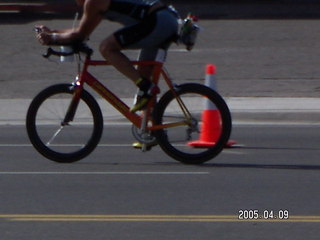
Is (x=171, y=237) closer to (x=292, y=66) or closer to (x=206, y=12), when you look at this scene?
(x=292, y=66)

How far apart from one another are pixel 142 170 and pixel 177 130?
54 cm

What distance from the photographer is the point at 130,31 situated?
8719 mm

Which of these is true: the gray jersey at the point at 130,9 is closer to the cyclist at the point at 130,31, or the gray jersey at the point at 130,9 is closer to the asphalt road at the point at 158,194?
the cyclist at the point at 130,31

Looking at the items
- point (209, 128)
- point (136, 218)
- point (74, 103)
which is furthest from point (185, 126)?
point (136, 218)

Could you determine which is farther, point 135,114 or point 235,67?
point 235,67

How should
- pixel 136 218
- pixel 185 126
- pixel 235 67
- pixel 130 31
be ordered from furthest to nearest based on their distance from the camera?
pixel 235 67 < pixel 185 126 < pixel 130 31 < pixel 136 218

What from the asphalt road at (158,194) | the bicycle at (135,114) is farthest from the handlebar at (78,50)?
the asphalt road at (158,194)

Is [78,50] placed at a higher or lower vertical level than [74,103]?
higher

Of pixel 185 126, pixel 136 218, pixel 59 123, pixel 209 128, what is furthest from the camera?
pixel 209 128

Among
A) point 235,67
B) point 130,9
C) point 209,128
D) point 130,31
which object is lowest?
point 209,128

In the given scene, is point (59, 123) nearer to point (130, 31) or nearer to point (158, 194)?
point (130, 31)

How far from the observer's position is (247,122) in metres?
13.0

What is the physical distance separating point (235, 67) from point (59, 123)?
895cm

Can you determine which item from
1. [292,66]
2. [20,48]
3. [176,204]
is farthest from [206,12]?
[176,204]
